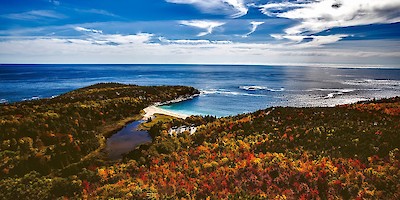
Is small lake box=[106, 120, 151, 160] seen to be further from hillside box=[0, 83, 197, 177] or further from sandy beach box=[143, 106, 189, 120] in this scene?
sandy beach box=[143, 106, 189, 120]

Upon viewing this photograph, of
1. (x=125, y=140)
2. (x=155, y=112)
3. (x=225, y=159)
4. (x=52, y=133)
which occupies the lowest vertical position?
(x=125, y=140)

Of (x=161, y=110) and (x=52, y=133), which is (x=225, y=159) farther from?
(x=161, y=110)

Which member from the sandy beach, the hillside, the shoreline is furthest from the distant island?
the shoreline

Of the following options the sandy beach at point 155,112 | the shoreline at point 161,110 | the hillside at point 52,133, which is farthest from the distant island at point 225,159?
the shoreline at point 161,110

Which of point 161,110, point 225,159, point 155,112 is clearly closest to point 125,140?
point 225,159

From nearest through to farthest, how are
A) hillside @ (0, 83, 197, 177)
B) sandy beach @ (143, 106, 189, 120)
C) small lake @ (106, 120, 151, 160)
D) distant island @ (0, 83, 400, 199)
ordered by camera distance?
1. distant island @ (0, 83, 400, 199)
2. hillside @ (0, 83, 197, 177)
3. small lake @ (106, 120, 151, 160)
4. sandy beach @ (143, 106, 189, 120)

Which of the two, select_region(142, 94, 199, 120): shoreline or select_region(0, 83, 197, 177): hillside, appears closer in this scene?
select_region(0, 83, 197, 177): hillside
